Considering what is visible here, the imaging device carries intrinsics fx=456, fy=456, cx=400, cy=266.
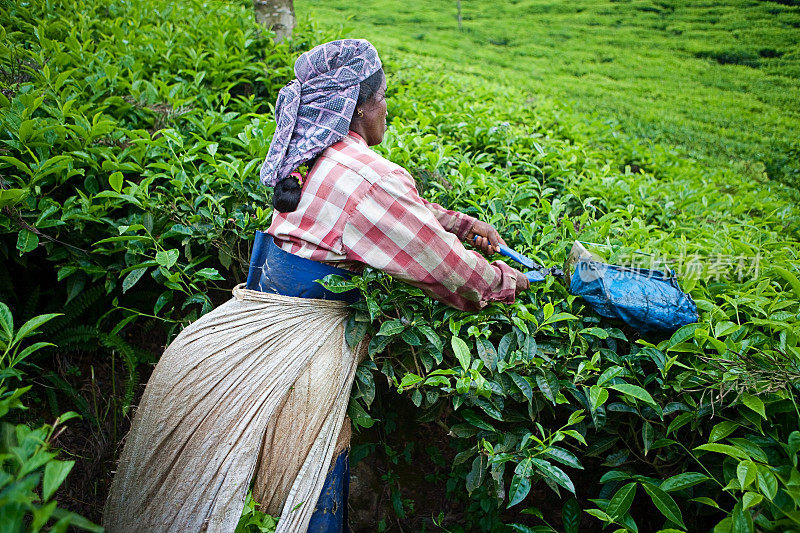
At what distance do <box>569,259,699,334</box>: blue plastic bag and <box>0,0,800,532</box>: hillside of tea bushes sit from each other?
0.07 meters

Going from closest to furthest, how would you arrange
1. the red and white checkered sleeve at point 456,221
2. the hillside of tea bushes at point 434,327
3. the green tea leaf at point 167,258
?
the hillside of tea bushes at point 434,327
the green tea leaf at point 167,258
the red and white checkered sleeve at point 456,221

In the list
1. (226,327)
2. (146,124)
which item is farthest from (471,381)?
(146,124)

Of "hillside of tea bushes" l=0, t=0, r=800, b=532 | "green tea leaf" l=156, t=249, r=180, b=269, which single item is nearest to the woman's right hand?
"hillside of tea bushes" l=0, t=0, r=800, b=532

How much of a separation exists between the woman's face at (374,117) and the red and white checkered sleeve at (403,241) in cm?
30

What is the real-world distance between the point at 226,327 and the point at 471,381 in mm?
868

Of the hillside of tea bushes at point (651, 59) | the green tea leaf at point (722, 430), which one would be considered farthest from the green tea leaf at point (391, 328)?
the hillside of tea bushes at point (651, 59)

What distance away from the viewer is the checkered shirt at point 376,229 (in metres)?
1.48

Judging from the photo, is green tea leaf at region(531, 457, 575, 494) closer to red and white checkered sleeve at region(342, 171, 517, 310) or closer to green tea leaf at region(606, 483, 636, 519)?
green tea leaf at region(606, 483, 636, 519)

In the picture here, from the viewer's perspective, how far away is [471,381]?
59.9 inches

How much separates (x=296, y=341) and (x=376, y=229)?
49 cm

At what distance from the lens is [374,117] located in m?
1.71

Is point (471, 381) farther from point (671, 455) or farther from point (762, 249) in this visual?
point (762, 249)

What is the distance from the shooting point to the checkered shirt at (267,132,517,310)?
1476 mm

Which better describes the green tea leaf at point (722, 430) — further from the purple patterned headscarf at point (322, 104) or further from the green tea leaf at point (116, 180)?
the green tea leaf at point (116, 180)
